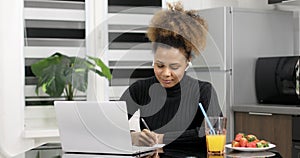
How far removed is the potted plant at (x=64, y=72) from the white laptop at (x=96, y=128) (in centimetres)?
198

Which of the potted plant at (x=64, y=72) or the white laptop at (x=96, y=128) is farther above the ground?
the potted plant at (x=64, y=72)

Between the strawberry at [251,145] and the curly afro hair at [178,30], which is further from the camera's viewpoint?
the curly afro hair at [178,30]

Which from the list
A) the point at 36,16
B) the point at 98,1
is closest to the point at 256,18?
the point at 98,1

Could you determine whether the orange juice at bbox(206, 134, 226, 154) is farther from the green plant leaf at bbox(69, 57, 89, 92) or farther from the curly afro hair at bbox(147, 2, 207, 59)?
the green plant leaf at bbox(69, 57, 89, 92)

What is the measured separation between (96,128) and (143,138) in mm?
204

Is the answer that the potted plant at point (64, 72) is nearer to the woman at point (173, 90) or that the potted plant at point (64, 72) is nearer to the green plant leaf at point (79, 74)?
the green plant leaf at point (79, 74)

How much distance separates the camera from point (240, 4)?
4.71 metres

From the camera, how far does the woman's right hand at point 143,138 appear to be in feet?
6.84

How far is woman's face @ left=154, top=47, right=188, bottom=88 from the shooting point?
2.26m

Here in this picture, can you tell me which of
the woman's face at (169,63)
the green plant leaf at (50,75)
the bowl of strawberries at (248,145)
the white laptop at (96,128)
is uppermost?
the woman's face at (169,63)

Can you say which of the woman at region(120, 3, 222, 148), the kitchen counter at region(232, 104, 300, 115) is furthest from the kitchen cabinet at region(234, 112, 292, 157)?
the woman at region(120, 3, 222, 148)

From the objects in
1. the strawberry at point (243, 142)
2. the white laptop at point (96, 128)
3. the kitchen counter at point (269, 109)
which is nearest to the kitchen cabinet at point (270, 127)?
the kitchen counter at point (269, 109)

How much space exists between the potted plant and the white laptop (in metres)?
1.98

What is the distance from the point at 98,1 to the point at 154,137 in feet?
7.99
